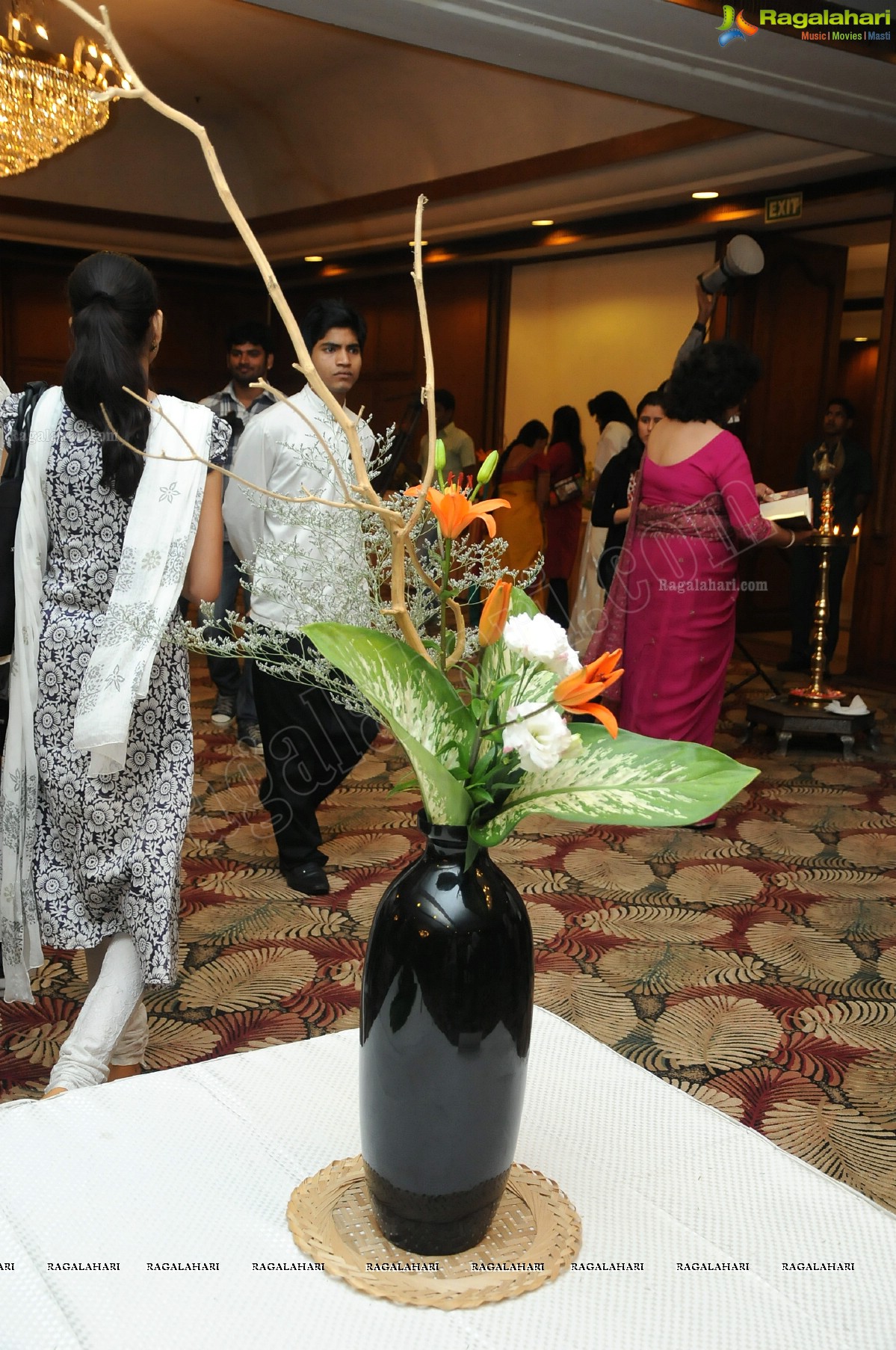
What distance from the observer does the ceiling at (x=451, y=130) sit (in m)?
4.83

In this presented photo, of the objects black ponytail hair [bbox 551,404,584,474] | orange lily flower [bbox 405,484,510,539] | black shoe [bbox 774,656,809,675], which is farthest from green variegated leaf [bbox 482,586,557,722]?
black shoe [bbox 774,656,809,675]

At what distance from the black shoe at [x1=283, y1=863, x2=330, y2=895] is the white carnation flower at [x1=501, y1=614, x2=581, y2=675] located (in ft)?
8.88

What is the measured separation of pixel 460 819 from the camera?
0.97 metres

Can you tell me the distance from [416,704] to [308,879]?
2655mm

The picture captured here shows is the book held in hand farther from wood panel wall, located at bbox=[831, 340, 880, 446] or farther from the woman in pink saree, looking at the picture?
wood panel wall, located at bbox=[831, 340, 880, 446]

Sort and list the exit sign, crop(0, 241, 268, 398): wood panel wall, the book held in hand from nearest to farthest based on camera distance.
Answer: the book held in hand < the exit sign < crop(0, 241, 268, 398): wood panel wall

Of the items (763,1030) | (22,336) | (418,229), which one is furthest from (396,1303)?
(22,336)

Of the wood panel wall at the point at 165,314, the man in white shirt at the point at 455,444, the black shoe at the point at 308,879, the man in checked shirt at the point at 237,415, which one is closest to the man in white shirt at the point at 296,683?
the black shoe at the point at 308,879

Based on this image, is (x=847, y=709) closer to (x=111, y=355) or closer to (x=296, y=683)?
(x=296, y=683)

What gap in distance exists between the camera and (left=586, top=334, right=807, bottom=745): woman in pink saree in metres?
4.15

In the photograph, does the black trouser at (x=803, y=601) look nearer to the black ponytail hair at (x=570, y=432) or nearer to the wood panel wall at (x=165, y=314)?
the black ponytail hair at (x=570, y=432)

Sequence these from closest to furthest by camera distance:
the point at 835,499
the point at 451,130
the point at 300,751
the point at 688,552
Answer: the point at 300,751, the point at 688,552, the point at 835,499, the point at 451,130

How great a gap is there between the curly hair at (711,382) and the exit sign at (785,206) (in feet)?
12.2

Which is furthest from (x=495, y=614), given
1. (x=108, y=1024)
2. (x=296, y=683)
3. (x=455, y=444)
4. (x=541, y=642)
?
(x=455, y=444)
